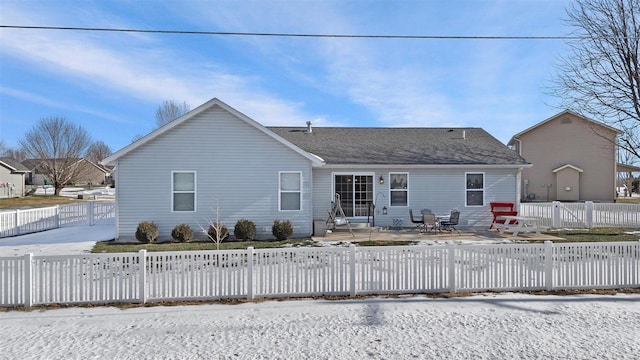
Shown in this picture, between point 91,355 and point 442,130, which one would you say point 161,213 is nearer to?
point 91,355

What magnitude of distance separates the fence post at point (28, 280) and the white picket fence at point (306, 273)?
0.01 metres

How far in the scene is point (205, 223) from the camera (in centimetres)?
1217

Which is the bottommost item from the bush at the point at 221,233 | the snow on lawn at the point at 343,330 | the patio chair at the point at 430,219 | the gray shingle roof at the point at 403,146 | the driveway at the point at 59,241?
the snow on lawn at the point at 343,330

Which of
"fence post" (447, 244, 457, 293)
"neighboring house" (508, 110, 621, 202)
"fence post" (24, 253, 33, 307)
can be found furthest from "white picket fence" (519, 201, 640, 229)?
"fence post" (24, 253, 33, 307)

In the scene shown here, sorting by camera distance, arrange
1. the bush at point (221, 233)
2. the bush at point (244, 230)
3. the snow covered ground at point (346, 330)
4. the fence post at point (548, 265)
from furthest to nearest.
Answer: the bush at point (244, 230) < the bush at point (221, 233) < the fence post at point (548, 265) < the snow covered ground at point (346, 330)

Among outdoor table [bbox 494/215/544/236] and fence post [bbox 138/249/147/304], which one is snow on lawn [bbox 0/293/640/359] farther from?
outdoor table [bbox 494/215/544/236]

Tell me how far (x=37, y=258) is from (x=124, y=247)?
17.0 ft

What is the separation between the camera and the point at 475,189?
1462cm

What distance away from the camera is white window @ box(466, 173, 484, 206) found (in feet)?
48.0

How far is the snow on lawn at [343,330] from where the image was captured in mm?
3961

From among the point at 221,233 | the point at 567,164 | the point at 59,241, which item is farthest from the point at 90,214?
the point at 567,164

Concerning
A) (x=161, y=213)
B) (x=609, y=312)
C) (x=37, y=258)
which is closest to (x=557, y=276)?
(x=609, y=312)

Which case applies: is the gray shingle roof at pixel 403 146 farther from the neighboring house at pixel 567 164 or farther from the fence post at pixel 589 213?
the neighboring house at pixel 567 164

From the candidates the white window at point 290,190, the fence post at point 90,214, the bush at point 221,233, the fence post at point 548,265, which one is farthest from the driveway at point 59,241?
the fence post at point 548,265
